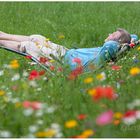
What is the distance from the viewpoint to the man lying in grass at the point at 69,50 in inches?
229

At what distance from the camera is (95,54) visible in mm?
6250

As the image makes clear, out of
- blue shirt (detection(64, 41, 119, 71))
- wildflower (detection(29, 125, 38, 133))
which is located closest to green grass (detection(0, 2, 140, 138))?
wildflower (detection(29, 125, 38, 133))

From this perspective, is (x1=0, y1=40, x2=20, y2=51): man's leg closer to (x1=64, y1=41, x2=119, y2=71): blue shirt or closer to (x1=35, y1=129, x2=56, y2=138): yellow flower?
(x1=64, y1=41, x2=119, y2=71): blue shirt

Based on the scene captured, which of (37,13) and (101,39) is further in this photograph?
(37,13)

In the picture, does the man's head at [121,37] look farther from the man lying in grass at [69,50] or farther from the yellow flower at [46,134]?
the yellow flower at [46,134]

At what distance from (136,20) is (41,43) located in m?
3.08

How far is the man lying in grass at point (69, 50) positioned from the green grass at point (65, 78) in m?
0.19

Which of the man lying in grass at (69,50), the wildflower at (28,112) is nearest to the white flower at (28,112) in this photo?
the wildflower at (28,112)

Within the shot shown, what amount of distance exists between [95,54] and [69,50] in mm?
317

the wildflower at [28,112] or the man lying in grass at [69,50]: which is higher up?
the man lying in grass at [69,50]

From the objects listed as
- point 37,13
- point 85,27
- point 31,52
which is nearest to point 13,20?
point 37,13

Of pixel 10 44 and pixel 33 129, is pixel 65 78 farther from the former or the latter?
pixel 10 44

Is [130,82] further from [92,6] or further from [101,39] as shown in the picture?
[92,6]

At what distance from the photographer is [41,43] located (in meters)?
6.48
